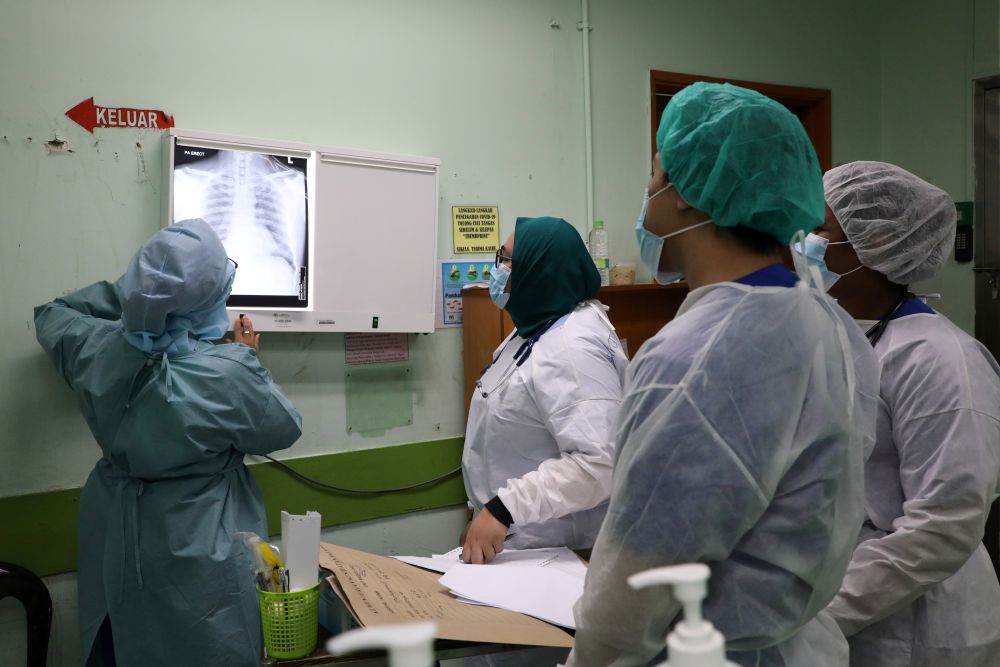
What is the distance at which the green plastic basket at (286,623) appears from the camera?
1.18 metres

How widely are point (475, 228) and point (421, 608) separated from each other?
5.73 feet

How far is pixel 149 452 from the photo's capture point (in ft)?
5.97

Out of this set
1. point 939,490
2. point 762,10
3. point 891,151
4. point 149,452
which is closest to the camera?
point 939,490

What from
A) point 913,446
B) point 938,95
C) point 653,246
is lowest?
point 913,446

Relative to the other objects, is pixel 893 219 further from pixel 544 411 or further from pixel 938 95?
pixel 938 95

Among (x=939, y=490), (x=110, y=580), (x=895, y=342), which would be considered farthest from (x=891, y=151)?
(x=110, y=580)

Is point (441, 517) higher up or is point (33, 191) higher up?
point (33, 191)

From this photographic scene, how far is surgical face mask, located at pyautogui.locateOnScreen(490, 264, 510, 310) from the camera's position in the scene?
2.10 meters

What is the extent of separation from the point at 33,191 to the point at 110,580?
1.08 meters

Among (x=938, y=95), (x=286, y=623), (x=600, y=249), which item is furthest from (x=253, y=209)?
(x=938, y=95)

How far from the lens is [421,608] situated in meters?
1.22

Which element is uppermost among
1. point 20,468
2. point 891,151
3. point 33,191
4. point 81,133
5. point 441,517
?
point 891,151

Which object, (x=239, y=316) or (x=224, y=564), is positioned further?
(x=239, y=316)

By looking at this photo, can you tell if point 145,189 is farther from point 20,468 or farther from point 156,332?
point 20,468
